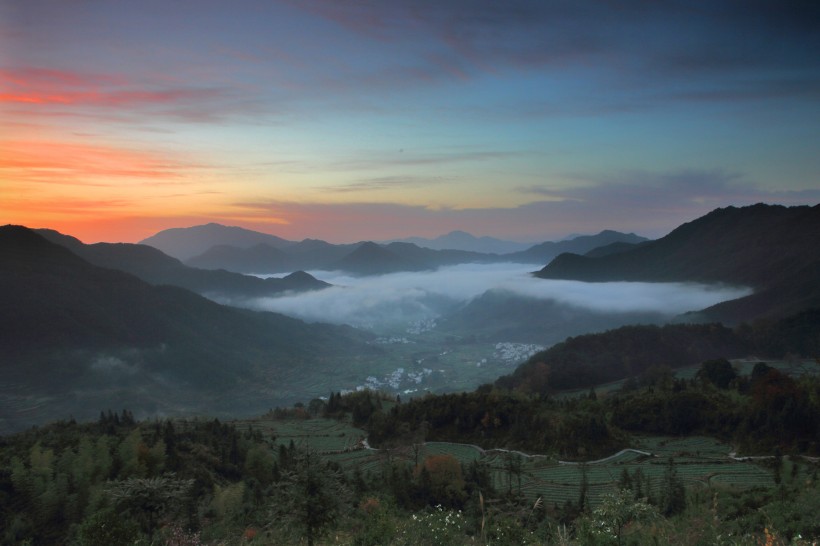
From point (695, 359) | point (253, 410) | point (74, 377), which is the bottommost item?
point (253, 410)

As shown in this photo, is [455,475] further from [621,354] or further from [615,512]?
[621,354]

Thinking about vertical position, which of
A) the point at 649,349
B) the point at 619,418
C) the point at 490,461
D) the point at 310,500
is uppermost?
the point at 310,500

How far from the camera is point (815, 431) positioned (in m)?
58.2

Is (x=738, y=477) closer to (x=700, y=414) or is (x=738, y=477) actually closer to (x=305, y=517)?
(x=700, y=414)

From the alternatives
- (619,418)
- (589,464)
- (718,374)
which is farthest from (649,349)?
(589,464)

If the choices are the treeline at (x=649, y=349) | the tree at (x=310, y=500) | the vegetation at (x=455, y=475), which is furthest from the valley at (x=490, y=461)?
the treeline at (x=649, y=349)

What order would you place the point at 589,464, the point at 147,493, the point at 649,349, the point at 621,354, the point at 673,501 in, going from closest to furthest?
the point at 147,493
the point at 673,501
the point at 589,464
the point at 621,354
the point at 649,349

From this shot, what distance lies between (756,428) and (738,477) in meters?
22.8

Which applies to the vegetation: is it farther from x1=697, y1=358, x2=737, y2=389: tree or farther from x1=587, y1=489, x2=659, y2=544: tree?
x1=697, y1=358, x2=737, y2=389: tree

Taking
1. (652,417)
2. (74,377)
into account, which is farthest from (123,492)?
(74,377)

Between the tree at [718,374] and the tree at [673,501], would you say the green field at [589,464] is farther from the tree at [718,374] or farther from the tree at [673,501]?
the tree at [718,374]

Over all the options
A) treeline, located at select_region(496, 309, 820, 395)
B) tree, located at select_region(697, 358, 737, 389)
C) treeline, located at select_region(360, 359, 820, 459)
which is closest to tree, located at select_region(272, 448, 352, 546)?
treeline, located at select_region(360, 359, 820, 459)

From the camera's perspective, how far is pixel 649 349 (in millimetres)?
152875

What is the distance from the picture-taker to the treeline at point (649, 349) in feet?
453
